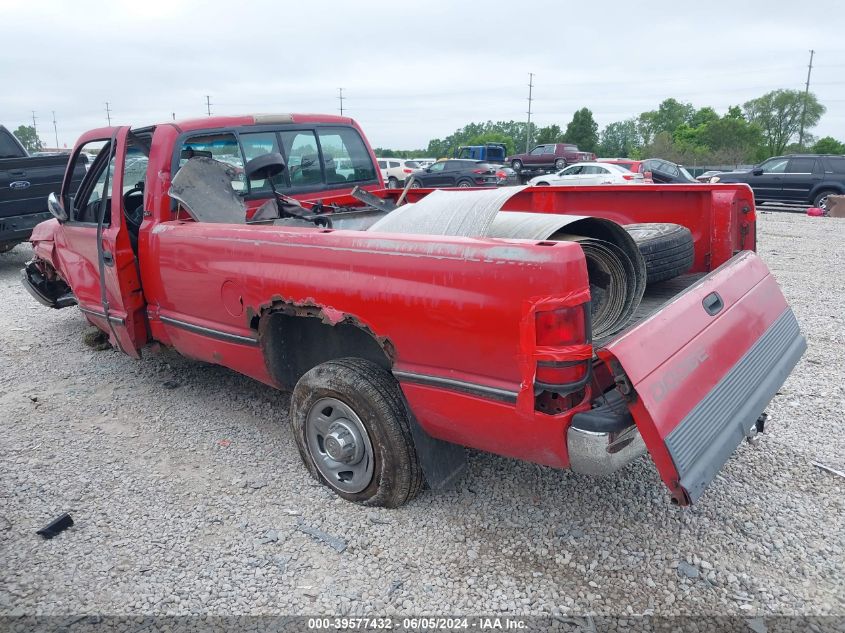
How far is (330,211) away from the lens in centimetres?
479

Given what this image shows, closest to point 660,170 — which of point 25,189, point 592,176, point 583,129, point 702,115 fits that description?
point 592,176

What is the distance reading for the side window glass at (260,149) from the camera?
441cm

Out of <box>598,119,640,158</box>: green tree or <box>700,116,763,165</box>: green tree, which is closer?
<box>700,116,763,165</box>: green tree

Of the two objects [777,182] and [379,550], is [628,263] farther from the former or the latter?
[777,182]

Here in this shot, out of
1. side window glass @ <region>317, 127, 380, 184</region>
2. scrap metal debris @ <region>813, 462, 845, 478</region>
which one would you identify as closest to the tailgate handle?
scrap metal debris @ <region>813, 462, 845, 478</region>

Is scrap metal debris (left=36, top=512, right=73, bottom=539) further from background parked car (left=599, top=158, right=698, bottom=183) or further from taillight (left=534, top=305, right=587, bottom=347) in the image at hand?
background parked car (left=599, top=158, right=698, bottom=183)

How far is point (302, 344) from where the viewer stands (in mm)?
3533

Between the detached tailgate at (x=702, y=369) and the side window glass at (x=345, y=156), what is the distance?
303 cm

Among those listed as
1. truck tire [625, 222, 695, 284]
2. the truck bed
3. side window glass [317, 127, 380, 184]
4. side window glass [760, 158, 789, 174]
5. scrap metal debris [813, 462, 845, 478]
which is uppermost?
side window glass [317, 127, 380, 184]

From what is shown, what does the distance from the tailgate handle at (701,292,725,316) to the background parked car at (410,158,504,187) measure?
876 inches

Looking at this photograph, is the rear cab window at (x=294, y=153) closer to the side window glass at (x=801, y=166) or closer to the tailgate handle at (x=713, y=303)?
the tailgate handle at (x=713, y=303)

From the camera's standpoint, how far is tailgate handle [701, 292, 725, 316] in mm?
2773

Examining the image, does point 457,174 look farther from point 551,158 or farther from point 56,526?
point 56,526

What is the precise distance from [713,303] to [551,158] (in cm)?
3076
